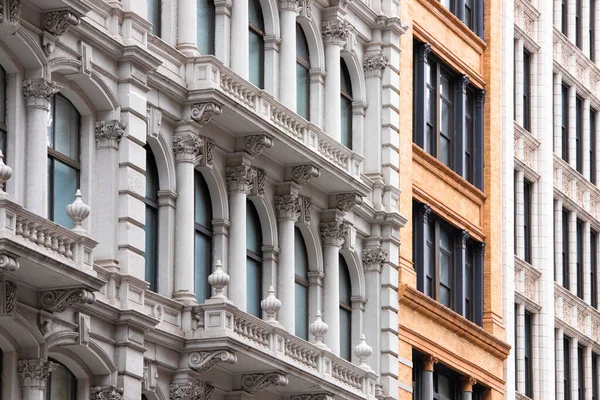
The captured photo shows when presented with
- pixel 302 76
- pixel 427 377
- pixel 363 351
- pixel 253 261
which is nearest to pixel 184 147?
pixel 253 261

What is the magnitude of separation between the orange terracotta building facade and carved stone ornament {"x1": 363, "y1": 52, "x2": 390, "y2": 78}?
1740 mm

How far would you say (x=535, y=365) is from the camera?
63.9m

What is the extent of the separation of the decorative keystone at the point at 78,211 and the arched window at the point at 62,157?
1.34 m

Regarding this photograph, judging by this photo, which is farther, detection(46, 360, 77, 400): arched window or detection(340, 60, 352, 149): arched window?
detection(340, 60, 352, 149): arched window

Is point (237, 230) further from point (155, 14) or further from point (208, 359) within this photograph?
point (155, 14)

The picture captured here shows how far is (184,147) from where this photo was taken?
4297 centimetres

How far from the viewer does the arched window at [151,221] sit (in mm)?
42000

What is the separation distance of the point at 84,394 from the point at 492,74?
2628 cm

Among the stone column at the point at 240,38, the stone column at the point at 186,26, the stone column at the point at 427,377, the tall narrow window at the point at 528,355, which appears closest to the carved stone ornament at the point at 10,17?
the stone column at the point at 186,26

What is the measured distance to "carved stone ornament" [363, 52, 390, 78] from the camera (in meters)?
53.8

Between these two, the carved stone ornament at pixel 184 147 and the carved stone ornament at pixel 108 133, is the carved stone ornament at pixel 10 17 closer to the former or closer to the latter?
the carved stone ornament at pixel 108 133

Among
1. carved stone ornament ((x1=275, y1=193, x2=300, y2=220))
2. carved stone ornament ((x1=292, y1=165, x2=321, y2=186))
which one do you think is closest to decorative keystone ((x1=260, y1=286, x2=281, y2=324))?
carved stone ornament ((x1=275, y1=193, x2=300, y2=220))

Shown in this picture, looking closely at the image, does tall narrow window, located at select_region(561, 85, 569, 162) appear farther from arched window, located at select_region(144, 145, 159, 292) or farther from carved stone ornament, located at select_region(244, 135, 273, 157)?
arched window, located at select_region(144, 145, 159, 292)

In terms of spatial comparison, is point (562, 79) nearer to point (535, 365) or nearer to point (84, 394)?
A: point (535, 365)
